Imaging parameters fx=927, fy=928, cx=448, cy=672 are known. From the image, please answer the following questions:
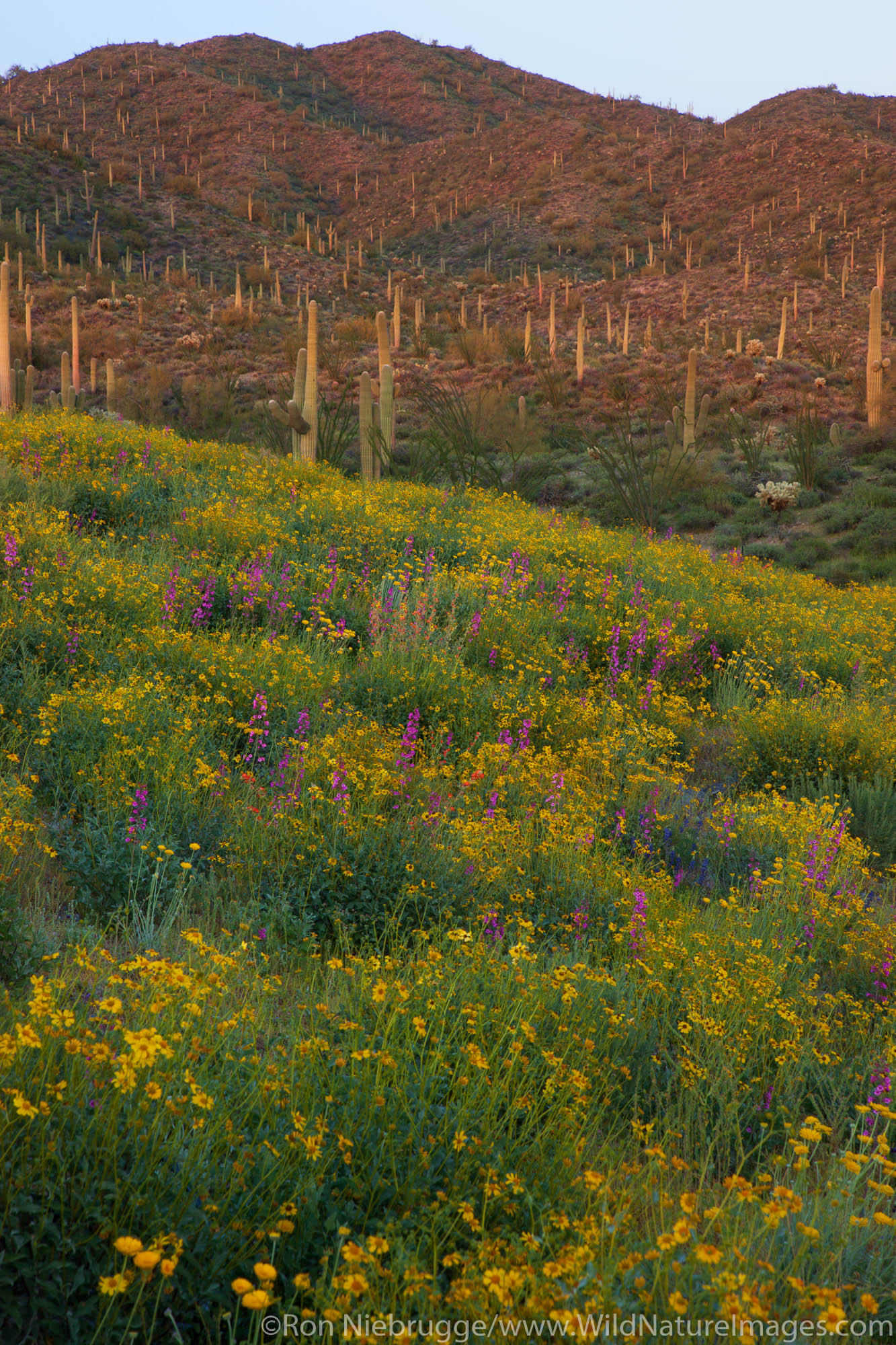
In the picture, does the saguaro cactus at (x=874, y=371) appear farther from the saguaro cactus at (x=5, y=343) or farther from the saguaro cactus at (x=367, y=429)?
the saguaro cactus at (x=5, y=343)

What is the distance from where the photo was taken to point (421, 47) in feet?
292

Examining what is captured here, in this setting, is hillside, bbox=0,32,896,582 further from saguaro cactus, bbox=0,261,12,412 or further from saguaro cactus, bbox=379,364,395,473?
saguaro cactus, bbox=0,261,12,412

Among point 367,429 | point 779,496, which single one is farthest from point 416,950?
point 779,496

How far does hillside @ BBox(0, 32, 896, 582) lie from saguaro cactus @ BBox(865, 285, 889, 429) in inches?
16.8

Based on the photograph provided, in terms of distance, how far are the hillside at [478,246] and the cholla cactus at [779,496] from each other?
0.23 m

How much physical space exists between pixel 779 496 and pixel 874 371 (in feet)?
20.5

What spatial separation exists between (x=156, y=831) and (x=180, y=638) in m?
2.16

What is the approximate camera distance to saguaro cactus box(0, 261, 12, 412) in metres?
17.1

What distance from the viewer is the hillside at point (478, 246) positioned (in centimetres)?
2238

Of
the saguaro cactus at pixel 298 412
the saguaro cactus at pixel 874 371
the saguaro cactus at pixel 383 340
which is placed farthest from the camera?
the saguaro cactus at pixel 874 371

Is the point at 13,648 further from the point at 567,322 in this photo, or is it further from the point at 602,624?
the point at 567,322

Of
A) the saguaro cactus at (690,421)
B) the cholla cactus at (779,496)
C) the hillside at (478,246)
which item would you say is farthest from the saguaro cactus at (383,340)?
the cholla cactus at (779,496)

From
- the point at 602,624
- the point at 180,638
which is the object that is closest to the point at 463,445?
the point at 602,624

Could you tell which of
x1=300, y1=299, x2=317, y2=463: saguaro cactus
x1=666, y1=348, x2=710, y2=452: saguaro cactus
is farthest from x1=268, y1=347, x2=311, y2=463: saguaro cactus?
x1=666, y1=348, x2=710, y2=452: saguaro cactus
